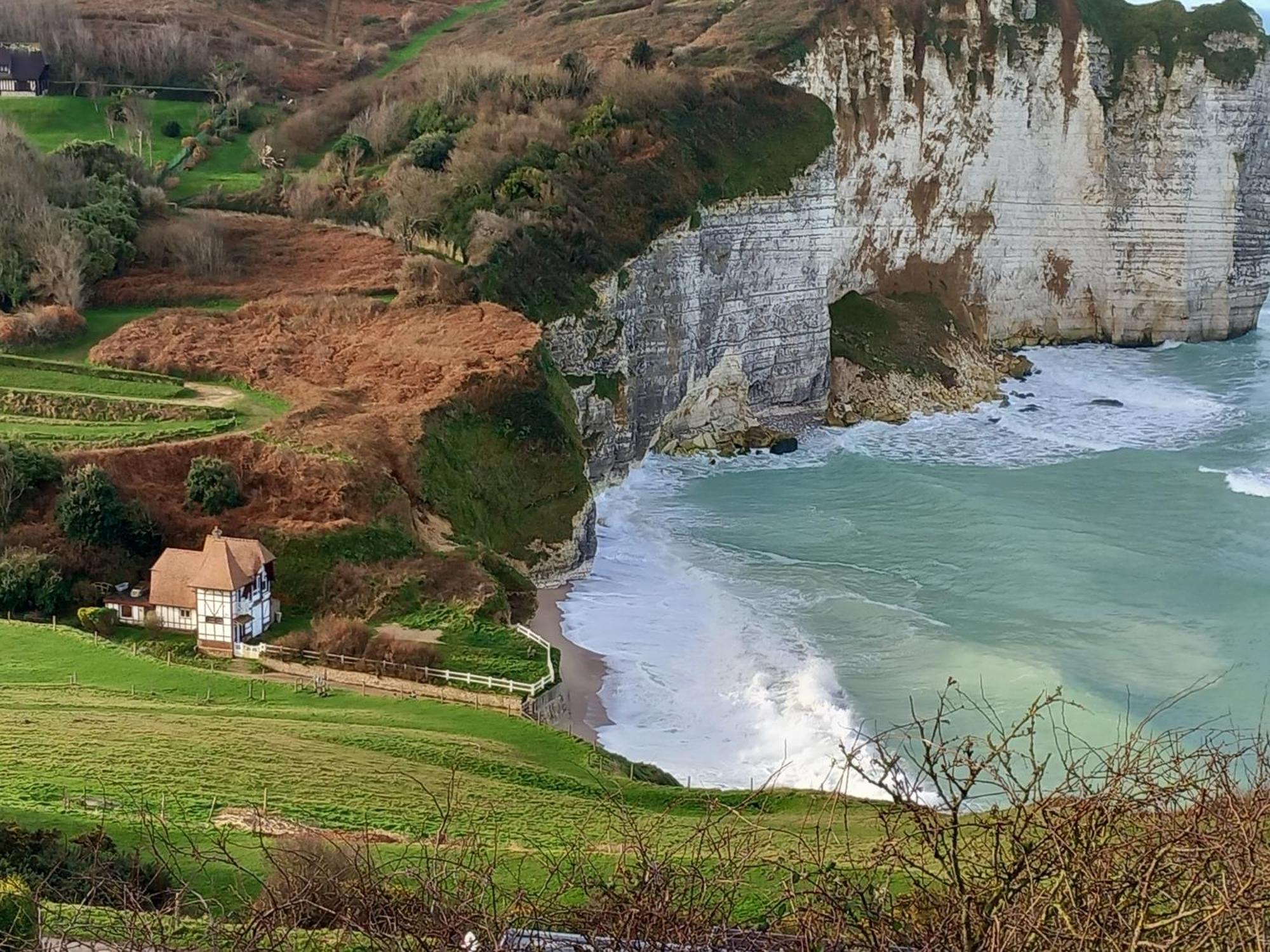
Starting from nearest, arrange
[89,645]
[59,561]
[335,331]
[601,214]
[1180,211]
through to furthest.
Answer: [89,645] → [59,561] → [335,331] → [601,214] → [1180,211]

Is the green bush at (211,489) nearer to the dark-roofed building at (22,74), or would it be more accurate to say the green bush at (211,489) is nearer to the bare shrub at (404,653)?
the bare shrub at (404,653)

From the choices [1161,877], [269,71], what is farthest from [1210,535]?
Result: [269,71]

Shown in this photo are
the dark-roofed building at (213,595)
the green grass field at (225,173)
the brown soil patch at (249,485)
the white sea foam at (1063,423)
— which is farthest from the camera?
the green grass field at (225,173)

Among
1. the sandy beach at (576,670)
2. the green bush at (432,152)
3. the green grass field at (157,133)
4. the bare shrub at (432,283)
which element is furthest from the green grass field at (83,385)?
the green grass field at (157,133)

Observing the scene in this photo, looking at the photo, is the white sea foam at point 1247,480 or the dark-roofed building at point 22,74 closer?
the white sea foam at point 1247,480

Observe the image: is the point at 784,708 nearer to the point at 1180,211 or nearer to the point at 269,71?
the point at 1180,211

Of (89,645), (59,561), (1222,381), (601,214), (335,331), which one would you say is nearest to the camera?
(89,645)
